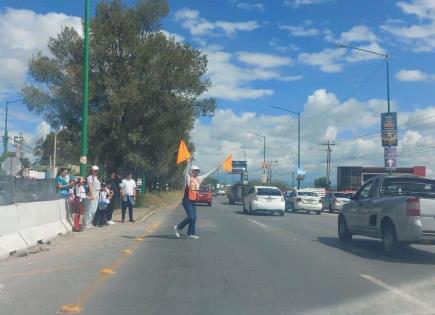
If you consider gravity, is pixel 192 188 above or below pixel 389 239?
above

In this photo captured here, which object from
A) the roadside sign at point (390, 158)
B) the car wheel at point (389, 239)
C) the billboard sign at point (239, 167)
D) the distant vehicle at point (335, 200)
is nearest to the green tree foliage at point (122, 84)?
the roadside sign at point (390, 158)

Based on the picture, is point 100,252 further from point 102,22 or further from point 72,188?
point 102,22

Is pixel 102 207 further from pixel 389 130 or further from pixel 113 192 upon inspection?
pixel 389 130

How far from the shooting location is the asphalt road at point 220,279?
7.92 metres

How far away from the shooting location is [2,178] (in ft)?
43.5

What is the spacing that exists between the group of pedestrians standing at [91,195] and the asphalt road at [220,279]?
109 inches

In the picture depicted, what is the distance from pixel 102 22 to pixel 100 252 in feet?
69.2

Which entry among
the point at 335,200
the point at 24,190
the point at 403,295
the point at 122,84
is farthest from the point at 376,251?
the point at 335,200

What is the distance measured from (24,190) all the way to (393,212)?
882cm

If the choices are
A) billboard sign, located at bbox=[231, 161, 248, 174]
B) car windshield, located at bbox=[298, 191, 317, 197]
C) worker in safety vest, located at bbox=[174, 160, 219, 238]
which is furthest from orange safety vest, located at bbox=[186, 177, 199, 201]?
billboard sign, located at bbox=[231, 161, 248, 174]

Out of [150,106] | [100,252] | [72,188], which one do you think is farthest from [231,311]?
[150,106]

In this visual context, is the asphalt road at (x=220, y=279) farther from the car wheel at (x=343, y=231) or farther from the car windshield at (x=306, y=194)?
the car windshield at (x=306, y=194)

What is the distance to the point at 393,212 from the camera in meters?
13.1

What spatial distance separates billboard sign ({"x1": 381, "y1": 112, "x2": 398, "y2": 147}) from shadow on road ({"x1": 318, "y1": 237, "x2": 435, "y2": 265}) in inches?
670
